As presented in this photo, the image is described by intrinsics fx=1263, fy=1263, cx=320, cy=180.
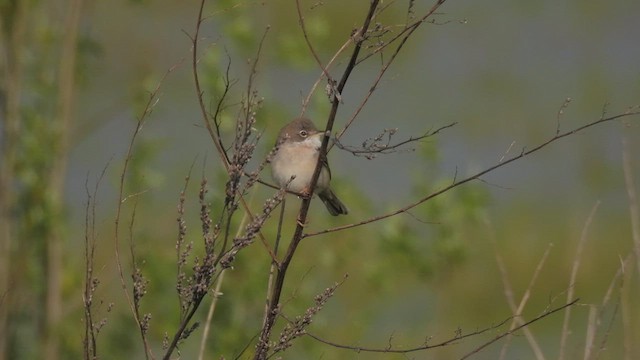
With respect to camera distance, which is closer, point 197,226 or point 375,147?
point 375,147

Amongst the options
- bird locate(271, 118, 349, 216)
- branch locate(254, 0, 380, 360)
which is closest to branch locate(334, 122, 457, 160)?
branch locate(254, 0, 380, 360)

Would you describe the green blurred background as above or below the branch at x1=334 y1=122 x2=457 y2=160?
above

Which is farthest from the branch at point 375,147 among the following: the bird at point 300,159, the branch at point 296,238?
the bird at point 300,159

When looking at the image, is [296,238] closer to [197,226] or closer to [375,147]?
[375,147]

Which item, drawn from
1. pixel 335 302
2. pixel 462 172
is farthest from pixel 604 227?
pixel 335 302

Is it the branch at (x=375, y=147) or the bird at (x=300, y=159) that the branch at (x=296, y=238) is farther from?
the bird at (x=300, y=159)

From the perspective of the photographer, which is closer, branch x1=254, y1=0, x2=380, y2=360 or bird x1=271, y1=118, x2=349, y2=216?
branch x1=254, y1=0, x2=380, y2=360

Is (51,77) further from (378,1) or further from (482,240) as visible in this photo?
(378,1)

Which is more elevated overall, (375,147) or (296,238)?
(375,147)

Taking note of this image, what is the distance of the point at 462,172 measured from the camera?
9273 mm

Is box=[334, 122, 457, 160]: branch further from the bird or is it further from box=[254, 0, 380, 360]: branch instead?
the bird

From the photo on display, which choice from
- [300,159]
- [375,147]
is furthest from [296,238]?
[300,159]

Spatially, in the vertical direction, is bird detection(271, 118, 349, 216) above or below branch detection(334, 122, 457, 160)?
above

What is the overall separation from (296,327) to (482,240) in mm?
6692
